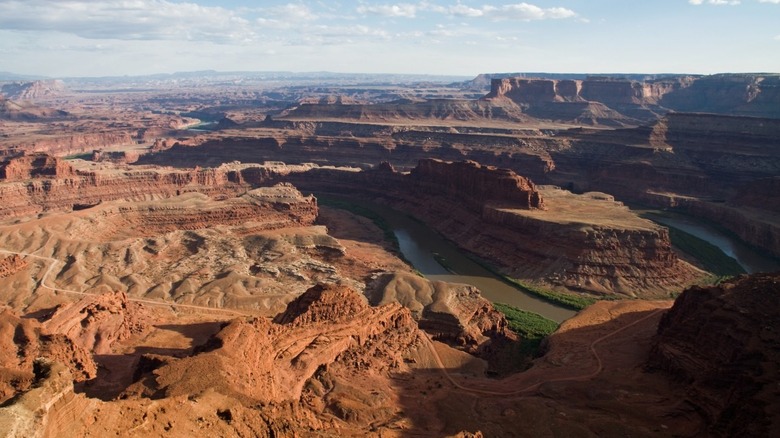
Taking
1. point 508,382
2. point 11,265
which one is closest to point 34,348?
point 508,382

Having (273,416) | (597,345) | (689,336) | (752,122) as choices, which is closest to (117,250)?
(273,416)

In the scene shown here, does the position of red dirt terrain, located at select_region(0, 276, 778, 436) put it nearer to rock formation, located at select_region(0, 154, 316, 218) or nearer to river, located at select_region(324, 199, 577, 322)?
river, located at select_region(324, 199, 577, 322)

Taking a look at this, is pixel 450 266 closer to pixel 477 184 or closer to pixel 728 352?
pixel 477 184

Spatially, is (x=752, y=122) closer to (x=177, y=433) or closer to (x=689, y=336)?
(x=689, y=336)

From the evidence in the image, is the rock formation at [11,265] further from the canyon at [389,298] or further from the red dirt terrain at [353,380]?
the red dirt terrain at [353,380]

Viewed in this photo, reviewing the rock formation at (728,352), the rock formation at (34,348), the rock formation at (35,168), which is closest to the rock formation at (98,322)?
the rock formation at (34,348)

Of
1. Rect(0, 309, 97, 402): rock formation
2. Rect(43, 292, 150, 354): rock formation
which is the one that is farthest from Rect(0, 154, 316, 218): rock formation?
Rect(0, 309, 97, 402): rock formation
